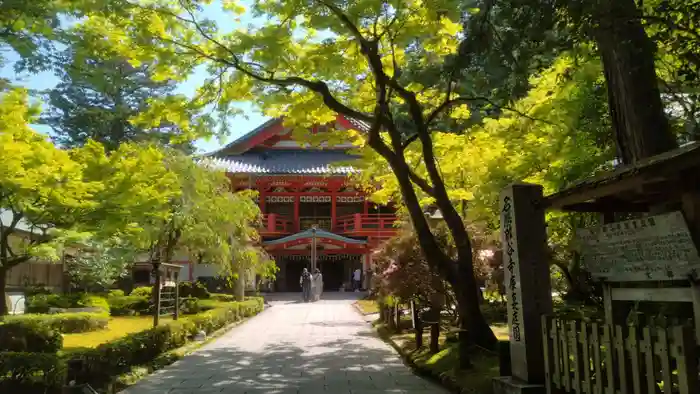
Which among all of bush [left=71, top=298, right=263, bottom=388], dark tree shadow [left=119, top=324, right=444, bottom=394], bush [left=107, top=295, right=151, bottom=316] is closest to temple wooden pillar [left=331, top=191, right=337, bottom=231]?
bush [left=107, top=295, right=151, bottom=316]

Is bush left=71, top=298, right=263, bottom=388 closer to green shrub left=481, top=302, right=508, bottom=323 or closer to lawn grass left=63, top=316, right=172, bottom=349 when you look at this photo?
lawn grass left=63, top=316, right=172, bottom=349

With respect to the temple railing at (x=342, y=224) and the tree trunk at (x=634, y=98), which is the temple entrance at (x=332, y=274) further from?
the tree trunk at (x=634, y=98)

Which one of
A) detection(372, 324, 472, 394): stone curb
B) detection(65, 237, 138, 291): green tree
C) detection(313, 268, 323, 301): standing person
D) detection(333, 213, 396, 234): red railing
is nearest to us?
detection(372, 324, 472, 394): stone curb

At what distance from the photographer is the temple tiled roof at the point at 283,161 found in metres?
33.4

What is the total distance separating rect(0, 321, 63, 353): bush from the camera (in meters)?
9.85

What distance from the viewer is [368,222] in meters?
33.9

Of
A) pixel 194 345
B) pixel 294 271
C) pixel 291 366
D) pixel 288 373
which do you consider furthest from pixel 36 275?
pixel 288 373

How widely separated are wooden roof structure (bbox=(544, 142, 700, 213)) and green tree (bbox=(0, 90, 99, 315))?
7299mm

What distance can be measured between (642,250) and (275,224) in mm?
29781

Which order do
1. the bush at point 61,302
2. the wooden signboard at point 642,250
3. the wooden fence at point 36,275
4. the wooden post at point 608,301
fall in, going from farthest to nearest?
the wooden fence at point 36,275 < the bush at point 61,302 < the wooden post at point 608,301 < the wooden signboard at point 642,250

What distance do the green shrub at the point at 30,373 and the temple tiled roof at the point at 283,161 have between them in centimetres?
2550

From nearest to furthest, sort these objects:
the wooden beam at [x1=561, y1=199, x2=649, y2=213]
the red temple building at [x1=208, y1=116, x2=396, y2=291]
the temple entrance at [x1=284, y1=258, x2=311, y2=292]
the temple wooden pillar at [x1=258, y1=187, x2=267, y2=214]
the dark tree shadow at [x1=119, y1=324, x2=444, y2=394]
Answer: the wooden beam at [x1=561, y1=199, x2=649, y2=213], the dark tree shadow at [x1=119, y1=324, x2=444, y2=394], the red temple building at [x1=208, y1=116, x2=396, y2=291], the temple wooden pillar at [x1=258, y1=187, x2=267, y2=214], the temple entrance at [x1=284, y1=258, x2=311, y2=292]

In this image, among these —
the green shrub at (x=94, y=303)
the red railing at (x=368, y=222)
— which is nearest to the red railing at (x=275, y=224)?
the red railing at (x=368, y=222)

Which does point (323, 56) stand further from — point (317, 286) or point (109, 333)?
point (317, 286)
